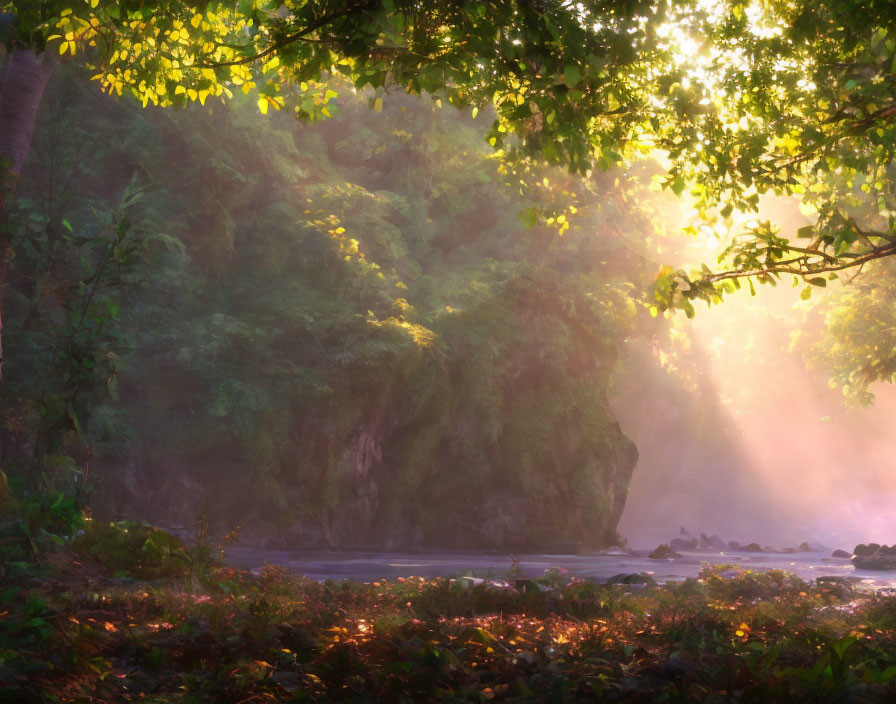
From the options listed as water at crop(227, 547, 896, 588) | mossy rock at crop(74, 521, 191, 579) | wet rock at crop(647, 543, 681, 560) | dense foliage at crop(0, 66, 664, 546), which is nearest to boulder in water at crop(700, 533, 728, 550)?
wet rock at crop(647, 543, 681, 560)

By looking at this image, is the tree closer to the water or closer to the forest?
the forest

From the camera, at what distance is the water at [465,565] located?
1792cm

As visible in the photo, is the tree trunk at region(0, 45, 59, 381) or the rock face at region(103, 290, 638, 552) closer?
the tree trunk at region(0, 45, 59, 381)

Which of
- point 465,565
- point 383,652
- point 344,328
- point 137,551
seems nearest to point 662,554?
point 465,565

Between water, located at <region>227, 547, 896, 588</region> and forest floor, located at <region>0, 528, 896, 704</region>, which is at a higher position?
forest floor, located at <region>0, 528, 896, 704</region>

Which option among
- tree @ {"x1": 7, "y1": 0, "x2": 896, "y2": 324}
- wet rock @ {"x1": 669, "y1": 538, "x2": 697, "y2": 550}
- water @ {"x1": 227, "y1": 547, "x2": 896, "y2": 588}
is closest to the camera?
tree @ {"x1": 7, "y1": 0, "x2": 896, "y2": 324}

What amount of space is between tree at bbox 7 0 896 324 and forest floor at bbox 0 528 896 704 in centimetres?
342

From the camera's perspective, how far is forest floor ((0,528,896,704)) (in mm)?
4113

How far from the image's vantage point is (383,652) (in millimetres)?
4785

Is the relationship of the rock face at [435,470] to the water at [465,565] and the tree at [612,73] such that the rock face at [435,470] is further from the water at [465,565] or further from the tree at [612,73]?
the tree at [612,73]

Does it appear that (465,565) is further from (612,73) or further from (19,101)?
(612,73)

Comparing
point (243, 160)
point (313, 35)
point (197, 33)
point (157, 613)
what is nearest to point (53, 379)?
point (197, 33)

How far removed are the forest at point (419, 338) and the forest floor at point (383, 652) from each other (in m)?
0.04

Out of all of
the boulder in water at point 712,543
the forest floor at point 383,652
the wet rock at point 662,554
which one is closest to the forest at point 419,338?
the forest floor at point 383,652
